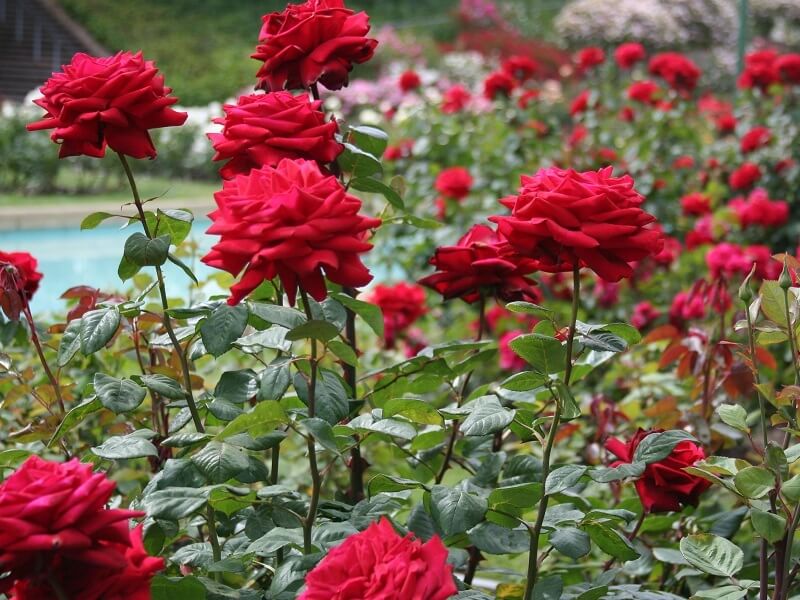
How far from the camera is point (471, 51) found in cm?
1530

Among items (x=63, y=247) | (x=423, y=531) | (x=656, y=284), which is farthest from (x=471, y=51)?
(x=423, y=531)

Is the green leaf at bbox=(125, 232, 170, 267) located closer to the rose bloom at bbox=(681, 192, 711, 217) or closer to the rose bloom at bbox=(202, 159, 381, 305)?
the rose bloom at bbox=(202, 159, 381, 305)

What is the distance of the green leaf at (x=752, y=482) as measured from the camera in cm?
85

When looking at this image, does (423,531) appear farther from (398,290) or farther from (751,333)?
(398,290)

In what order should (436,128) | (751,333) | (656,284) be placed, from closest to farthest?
(751,333) < (656,284) < (436,128)

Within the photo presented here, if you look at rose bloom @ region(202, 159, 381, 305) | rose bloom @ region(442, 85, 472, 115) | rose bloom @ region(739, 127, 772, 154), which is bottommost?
rose bloom @ region(442, 85, 472, 115)

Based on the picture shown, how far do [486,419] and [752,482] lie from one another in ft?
0.74

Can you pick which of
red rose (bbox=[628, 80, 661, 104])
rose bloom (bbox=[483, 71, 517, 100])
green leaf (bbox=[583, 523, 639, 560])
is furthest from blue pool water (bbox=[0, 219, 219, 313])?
green leaf (bbox=[583, 523, 639, 560])

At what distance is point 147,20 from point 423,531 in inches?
669

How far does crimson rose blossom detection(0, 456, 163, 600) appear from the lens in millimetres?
608

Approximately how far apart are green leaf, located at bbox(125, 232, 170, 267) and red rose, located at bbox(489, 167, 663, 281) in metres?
0.30

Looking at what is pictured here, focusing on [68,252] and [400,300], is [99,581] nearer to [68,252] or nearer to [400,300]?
[400,300]

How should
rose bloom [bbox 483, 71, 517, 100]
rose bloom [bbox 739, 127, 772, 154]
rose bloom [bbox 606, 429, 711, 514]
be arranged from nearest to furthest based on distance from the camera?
rose bloom [bbox 606, 429, 711, 514] < rose bloom [bbox 739, 127, 772, 154] < rose bloom [bbox 483, 71, 517, 100]

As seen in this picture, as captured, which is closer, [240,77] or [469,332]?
[469,332]
